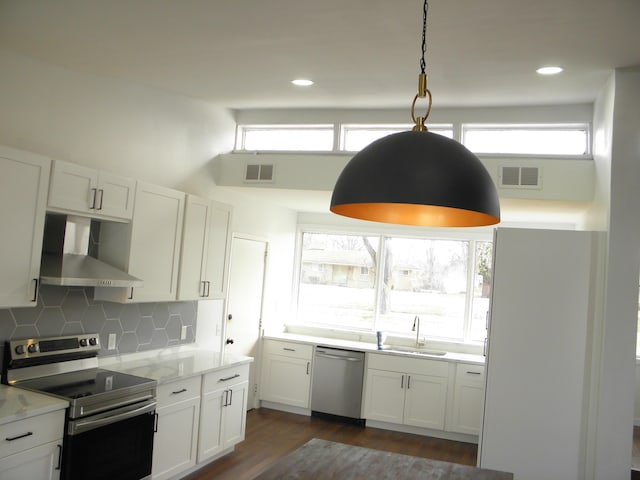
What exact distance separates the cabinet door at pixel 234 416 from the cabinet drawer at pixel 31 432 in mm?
1711

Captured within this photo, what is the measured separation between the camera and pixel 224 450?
4.51 m

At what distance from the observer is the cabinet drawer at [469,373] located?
5469 millimetres

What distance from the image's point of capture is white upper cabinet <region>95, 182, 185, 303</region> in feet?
12.4

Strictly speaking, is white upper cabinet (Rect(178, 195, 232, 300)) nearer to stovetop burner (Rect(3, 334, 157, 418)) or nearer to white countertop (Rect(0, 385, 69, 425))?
stovetop burner (Rect(3, 334, 157, 418))

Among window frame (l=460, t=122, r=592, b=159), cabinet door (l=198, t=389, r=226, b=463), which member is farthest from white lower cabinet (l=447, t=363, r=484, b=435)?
Result: cabinet door (l=198, t=389, r=226, b=463)

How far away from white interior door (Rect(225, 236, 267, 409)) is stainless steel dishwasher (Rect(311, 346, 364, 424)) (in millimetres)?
748

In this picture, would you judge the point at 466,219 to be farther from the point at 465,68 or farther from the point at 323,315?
the point at 323,315

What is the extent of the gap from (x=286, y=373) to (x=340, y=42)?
4009mm

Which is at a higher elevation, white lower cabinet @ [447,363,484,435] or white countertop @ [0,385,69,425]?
white countertop @ [0,385,69,425]

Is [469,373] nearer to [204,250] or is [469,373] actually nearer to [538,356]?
[538,356]

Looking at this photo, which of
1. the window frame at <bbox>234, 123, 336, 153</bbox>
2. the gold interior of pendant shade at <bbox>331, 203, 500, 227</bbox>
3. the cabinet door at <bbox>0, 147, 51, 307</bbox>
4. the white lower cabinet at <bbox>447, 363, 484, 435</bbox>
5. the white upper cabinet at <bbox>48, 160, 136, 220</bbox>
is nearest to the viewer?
the gold interior of pendant shade at <bbox>331, 203, 500, 227</bbox>

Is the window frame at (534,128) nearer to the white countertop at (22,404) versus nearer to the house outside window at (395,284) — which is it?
the house outside window at (395,284)

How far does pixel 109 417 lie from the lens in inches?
124

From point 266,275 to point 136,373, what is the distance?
104 inches
